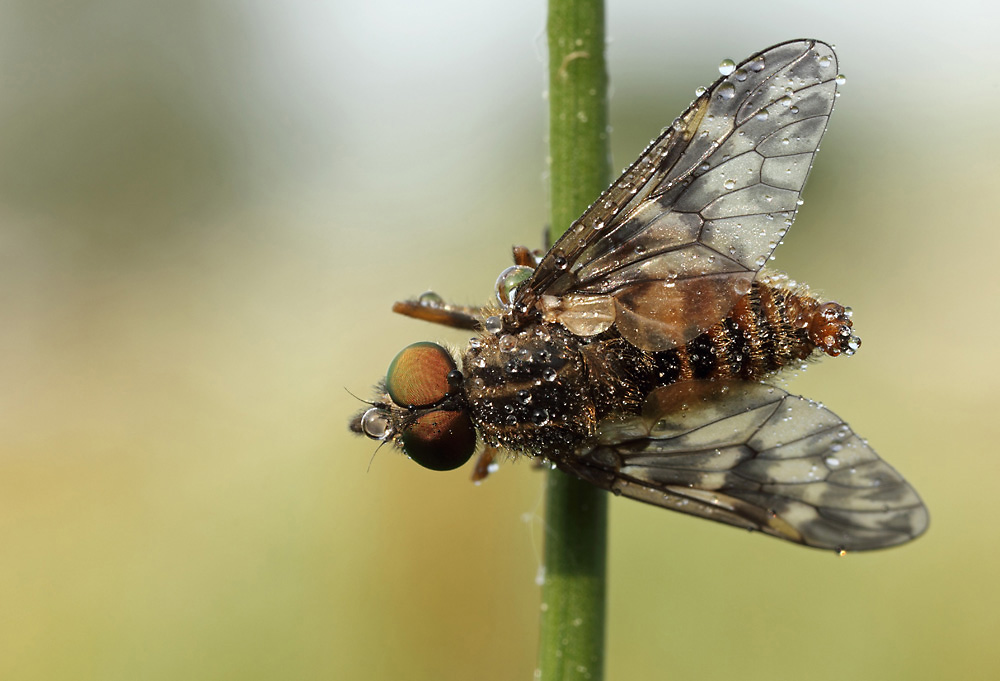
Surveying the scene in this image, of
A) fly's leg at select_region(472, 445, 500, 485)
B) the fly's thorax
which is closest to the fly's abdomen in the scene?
the fly's thorax

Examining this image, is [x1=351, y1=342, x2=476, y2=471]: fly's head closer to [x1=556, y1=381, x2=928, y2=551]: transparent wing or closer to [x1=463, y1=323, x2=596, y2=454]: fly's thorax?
[x1=463, y1=323, x2=596, y2=454]: fly's thorax

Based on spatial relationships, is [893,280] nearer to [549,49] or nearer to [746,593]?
[746,593]

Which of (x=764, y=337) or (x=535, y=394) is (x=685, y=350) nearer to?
(x=764, y=337)

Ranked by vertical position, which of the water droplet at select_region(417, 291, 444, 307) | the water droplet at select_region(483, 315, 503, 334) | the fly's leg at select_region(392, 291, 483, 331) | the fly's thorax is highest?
the water droplet at select_region(417, 291, 444, 307)

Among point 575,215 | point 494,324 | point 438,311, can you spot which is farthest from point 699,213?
point 438,311

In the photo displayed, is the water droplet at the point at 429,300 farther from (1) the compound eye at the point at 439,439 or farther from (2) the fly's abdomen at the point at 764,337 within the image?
(2) the fly's abdomen at the point at 764,337
